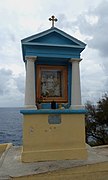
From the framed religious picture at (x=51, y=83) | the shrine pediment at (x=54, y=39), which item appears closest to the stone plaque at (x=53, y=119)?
the framed religious picture at (x=51, y=83)

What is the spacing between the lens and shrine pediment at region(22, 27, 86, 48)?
7.07 meters

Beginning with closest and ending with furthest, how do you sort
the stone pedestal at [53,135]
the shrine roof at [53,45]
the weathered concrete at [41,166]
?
1. the weathered concrete at [41,166]
2. the stone pedestal at [53,135]
3. the shrine roof at [53,45]

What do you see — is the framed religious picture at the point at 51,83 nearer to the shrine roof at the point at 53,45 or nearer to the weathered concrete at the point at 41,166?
the shrine roof at the point at 53,45

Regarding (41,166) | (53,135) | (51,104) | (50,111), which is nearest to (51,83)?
(51,104)

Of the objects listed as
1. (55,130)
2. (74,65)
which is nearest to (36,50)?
(74,65)

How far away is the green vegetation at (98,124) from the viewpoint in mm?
16438

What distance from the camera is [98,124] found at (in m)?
16.9

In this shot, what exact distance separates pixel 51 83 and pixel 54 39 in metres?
1.39

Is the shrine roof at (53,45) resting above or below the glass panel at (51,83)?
above

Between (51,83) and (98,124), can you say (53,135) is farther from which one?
(98,124)

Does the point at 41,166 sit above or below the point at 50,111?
below

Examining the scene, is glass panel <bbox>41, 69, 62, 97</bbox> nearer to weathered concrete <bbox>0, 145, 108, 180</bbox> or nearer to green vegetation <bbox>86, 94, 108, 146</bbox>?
weathered concrete <bbox>0, 145, 108, 180</bbox>

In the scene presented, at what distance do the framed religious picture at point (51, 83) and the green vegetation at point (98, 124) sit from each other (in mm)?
9349

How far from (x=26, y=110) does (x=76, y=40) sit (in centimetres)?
257
